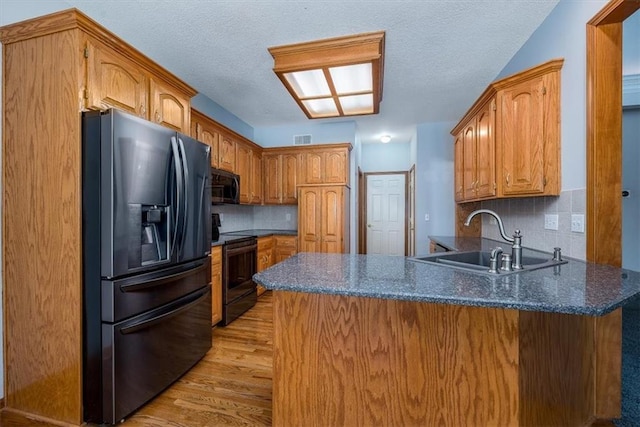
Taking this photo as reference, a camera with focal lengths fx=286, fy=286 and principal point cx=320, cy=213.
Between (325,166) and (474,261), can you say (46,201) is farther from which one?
(325,166)

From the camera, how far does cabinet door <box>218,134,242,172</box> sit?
3.62m

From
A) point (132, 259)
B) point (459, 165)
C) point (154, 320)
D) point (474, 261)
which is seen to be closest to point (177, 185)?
point (132, 259)

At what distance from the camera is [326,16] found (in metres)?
2.15

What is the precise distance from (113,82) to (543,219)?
10.1ft

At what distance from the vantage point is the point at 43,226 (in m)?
1.62

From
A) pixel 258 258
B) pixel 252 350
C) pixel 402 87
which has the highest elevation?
pixel 402 87

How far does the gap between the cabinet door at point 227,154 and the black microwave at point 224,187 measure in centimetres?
16

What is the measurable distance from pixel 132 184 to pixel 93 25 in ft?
2.92

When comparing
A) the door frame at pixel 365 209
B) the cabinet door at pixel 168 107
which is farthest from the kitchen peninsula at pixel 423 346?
the door frame at pixel 365 209

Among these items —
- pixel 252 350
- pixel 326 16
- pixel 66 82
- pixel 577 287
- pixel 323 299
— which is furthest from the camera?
pixel 252 350

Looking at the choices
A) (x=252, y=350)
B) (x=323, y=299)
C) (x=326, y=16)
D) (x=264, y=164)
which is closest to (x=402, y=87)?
(x=326, y=16)

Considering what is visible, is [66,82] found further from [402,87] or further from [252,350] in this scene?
[402,87]

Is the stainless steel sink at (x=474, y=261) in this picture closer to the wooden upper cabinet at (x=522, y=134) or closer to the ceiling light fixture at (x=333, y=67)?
the wooden upper cabinet at (x=522, y=134)

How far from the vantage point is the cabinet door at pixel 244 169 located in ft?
13.3
